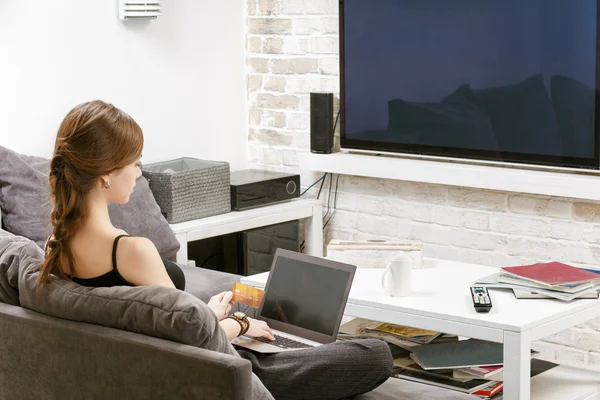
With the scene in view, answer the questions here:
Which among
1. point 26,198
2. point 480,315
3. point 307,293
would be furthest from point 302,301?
point 26,198

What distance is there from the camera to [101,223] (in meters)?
2.41

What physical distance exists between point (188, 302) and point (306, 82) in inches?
112

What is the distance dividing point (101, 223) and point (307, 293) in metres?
0.70

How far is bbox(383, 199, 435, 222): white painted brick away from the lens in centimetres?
453

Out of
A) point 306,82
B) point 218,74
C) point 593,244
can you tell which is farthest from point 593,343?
point 218,74

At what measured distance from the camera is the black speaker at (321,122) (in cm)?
466

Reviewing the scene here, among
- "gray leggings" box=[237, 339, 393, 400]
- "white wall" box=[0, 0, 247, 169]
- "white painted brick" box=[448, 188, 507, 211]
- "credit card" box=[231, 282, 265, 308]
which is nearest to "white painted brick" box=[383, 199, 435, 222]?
"white painted brick" box=[448, 188, 507, 211]

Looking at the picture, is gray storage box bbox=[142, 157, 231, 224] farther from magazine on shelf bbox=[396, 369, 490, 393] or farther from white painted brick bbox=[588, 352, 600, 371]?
white painted brick bbox=[588, 352, 600, 371]

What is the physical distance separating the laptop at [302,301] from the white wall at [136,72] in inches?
64.7

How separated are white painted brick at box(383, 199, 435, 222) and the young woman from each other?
6.99ft

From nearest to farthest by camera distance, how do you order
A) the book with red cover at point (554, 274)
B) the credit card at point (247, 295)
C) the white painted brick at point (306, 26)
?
1. the credit card at point (247, 295)
2. the book with red cover at point (554, 274)
3. the white painted brick at point (306, 26)

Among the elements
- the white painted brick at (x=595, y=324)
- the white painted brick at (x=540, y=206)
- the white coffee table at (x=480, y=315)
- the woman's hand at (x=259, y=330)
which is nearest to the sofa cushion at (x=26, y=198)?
the white coffee table at (x=480, y=315)

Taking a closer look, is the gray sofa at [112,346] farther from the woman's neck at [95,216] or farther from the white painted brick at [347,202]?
the white painted brick at [347,202]

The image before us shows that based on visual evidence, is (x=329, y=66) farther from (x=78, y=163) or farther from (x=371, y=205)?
(x=78, y=163)
